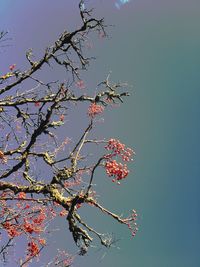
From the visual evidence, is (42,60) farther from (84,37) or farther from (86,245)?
(86,245)

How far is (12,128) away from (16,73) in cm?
210

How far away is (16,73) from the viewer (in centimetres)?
1409

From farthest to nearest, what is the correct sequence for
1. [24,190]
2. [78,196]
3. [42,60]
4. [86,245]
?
[42,60]
[24,190]
[86,245]
[78,196]

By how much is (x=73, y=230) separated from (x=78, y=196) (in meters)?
1.49

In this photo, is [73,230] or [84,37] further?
[84,37]

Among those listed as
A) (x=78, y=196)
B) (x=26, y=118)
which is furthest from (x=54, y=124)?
(x=78, y=196)

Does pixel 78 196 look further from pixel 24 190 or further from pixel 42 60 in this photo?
pixel 42 60

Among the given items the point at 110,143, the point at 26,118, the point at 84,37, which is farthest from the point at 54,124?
the point at 110,143

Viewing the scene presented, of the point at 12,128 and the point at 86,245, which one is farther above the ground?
the point at 12,128

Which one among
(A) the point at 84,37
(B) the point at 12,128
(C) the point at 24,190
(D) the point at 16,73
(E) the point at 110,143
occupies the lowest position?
(C) the point at 24,190

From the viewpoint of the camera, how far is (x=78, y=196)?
31.3 feet

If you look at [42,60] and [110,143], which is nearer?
[110,143]

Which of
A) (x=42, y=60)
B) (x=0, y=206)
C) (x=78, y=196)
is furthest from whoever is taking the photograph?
(x=42, y=60)

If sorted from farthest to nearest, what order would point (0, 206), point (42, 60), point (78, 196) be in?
point (42, 60), point (0, 206), point (78, 196)
